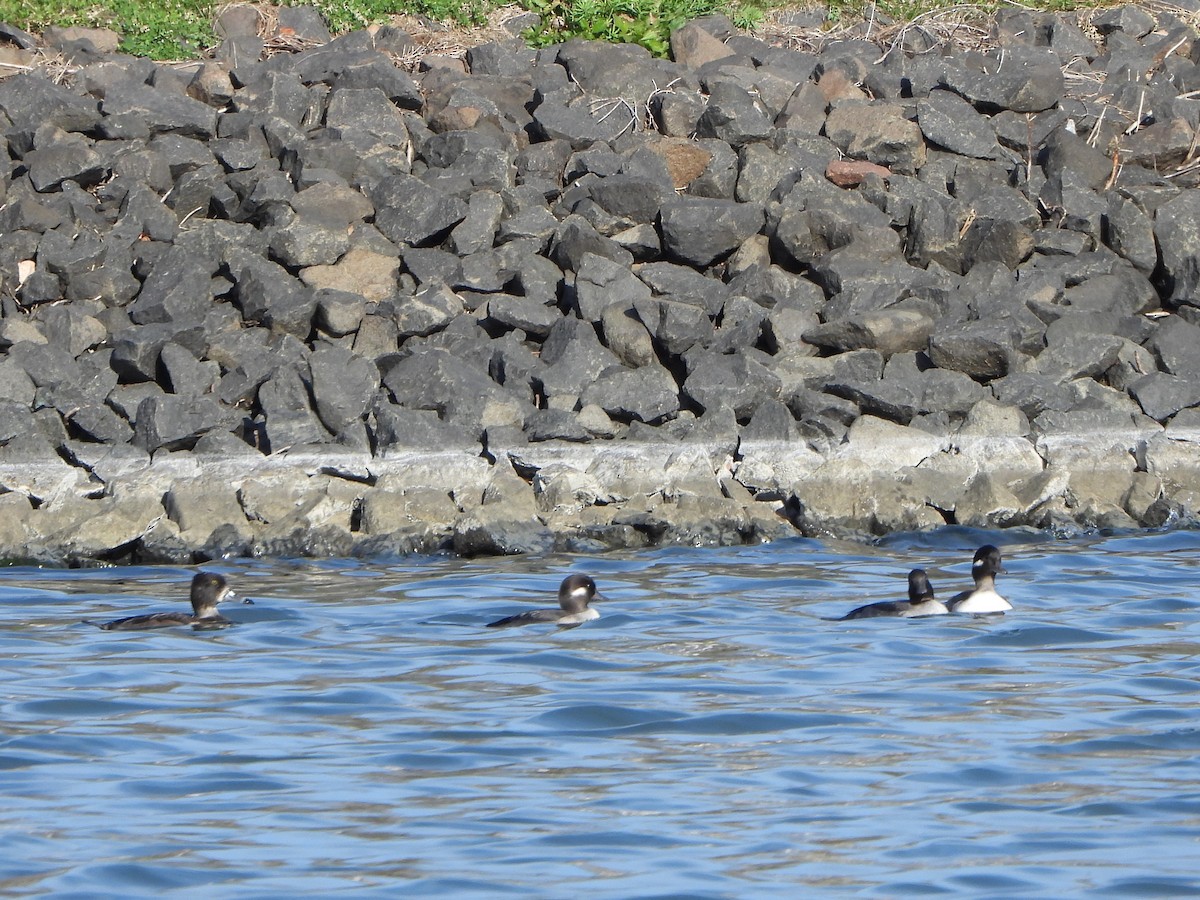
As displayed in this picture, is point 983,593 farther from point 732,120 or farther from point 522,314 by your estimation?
point 732,120

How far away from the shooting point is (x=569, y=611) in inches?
384

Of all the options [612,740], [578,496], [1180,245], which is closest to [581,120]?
[1180,245]

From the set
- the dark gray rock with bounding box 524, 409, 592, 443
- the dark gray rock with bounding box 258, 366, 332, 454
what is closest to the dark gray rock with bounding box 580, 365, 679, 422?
the dark gray rock with bounding box 524, 409, 592, 443

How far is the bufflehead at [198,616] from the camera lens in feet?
31.3

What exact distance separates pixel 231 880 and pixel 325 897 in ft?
1.08

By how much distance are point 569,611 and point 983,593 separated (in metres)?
2.27

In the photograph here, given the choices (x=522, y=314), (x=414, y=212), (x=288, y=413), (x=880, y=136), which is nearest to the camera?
(x=288, y=413)

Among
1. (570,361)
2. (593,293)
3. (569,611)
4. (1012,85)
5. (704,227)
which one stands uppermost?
(1012,85)

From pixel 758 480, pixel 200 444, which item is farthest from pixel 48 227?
pixel 758 480

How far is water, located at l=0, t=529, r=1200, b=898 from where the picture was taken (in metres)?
5.59

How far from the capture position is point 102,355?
13.8 meters

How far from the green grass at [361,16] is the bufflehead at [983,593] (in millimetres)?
9712

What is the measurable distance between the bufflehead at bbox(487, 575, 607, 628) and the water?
14 centimetres

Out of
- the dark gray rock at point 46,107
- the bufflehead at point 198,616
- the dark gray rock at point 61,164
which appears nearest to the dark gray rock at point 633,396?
the bufflehead at point 198,616
